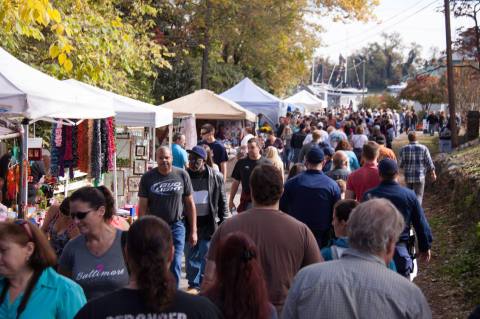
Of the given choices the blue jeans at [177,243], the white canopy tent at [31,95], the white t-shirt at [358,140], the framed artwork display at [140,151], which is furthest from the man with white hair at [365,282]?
the white t-shirt at [358,140]

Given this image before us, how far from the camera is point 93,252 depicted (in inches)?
196

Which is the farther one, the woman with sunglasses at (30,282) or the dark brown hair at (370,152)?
the dark brown hair at (370,152)

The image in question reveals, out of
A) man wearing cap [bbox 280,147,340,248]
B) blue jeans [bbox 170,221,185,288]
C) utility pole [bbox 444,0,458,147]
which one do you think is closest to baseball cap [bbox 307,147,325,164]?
man wearing cap [bbox 280,147,340,248]

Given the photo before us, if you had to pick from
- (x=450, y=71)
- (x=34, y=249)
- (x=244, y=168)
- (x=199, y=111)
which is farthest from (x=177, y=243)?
(x=450, y=71)

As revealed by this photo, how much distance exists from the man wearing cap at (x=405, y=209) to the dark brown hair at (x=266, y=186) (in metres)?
2.19

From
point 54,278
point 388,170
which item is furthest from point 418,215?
point 54,278

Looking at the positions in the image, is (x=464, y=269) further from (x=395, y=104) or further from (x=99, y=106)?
(x=395, y=104)

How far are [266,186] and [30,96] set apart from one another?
2.67 metres

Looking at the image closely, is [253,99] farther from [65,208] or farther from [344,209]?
[344,209]

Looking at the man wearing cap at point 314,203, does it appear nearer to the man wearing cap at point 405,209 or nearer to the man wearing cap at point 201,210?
the man wearing cap at point 405,209

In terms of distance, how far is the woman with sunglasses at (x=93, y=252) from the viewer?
4883 millimetres

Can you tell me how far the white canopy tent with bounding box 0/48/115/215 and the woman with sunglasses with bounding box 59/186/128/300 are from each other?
2.03m

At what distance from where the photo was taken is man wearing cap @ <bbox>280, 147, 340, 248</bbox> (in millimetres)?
7465

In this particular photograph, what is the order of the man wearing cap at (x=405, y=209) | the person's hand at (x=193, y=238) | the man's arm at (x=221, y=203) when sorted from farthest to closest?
the man's arm at (x=221, y=203)
the person's hand at (x=193, y=238)
the man wearing cap at (x=405, y=209)
